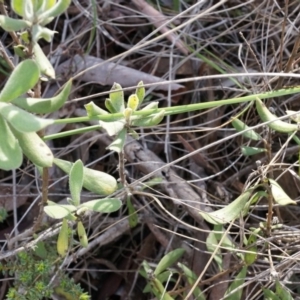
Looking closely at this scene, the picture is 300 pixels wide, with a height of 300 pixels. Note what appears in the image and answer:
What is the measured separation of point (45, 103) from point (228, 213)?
39 centimetres

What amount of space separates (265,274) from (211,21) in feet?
2.34

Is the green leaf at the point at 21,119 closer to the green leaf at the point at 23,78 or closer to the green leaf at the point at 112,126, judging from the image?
the green leaf at the point at 23,78

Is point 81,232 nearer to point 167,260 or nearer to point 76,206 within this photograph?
point 76,206

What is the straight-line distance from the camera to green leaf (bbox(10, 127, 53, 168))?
30.1 inches

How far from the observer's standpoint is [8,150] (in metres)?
0.74

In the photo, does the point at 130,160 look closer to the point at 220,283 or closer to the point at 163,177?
the point at 163,177

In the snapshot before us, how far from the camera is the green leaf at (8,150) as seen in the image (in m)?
0.72

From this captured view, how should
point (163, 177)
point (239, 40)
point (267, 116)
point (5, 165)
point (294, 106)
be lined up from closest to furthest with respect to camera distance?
point (5, 165) → point (267, 116) → point (163, 177) → point (294, 106) → point (239, 40)

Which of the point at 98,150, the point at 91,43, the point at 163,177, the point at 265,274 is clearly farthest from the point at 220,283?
the point at 91,43

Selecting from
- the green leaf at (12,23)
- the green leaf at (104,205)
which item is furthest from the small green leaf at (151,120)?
the green leaf at (12,23)

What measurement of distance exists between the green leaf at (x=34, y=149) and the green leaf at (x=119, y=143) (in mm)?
96

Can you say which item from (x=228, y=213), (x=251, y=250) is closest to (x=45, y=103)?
(x=228, y=213)

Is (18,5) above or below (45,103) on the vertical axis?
above

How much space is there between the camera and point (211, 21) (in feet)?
4.85
